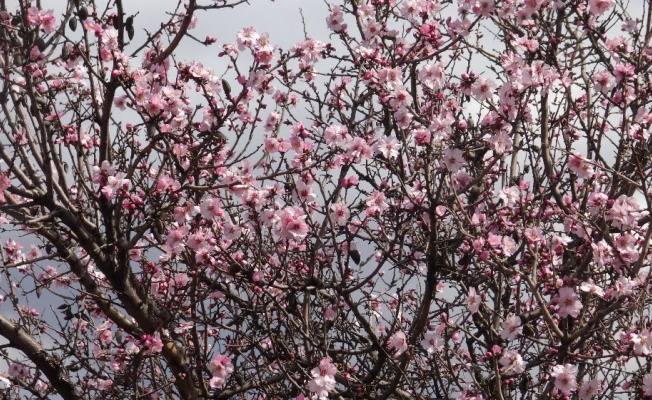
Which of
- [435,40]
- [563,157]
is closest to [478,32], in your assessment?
[563,157]

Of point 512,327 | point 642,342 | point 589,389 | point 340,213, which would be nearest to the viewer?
point 642,342

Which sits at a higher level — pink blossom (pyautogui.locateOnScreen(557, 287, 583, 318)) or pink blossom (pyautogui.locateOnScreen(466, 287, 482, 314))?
pink blossom (pyautogui.locateOnScreen(466, 287, 482, 314))

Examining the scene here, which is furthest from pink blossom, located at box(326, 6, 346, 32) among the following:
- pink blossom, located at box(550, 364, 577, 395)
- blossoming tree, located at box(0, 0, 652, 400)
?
pink blossom, located at box(550, 364, 577, 395)

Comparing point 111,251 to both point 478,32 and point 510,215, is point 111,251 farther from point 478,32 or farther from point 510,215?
point 478,32

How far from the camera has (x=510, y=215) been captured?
5648 millimetres

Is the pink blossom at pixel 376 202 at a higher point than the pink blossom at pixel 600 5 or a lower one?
lower

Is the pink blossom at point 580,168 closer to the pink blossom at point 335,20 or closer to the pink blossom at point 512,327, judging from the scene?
the pink blossom at point 512,327

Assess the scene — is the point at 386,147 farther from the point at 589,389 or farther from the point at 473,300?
the point at 589,389

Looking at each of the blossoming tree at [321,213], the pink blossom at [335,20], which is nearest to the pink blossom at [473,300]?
the blossoming tree at [321,213]

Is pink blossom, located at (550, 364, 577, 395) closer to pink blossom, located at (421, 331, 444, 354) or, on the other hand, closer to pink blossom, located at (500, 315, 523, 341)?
pink blossom, located at (500, 315, 523, 341)

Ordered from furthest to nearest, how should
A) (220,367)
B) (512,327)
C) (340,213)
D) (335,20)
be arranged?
(335,20) < (220,367) < (340,213) < (512,327)

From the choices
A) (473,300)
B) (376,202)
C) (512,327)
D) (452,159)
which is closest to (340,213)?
(376,202)

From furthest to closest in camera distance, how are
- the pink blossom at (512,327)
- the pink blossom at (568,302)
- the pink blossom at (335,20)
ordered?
the pink blossom at (335,20), the pink blossom at (512,327), the pink blossom at (568,302)

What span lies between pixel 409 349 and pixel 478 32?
3.40 metres
